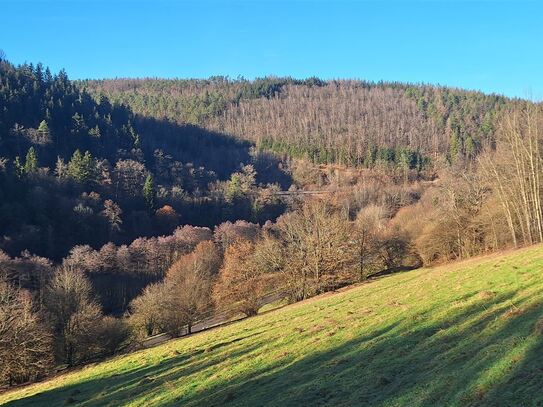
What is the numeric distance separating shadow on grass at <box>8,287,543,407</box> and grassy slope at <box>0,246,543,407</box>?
0.05 metres

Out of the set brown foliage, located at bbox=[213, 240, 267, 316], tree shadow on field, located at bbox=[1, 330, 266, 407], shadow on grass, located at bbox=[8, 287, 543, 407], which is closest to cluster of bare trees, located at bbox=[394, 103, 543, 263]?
brown foliage, located at bbox=[213, 240, 267, 316]

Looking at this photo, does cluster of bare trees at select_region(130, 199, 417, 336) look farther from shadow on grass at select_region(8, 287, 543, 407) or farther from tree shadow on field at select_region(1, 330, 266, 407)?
shadow on grass at select_region(8, 287, 543, 407)

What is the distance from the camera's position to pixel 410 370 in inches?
542

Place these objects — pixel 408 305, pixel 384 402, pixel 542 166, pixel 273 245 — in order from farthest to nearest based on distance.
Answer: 1. pixel 273 245
2. pixel 542 166
3. pixel 408 305
4. pixel 384 402

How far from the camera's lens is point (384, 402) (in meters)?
12.0

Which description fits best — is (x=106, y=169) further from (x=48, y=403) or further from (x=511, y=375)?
(x=511, y=375)

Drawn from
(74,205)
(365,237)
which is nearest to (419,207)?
(365,237)

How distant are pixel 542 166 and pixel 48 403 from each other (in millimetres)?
54575

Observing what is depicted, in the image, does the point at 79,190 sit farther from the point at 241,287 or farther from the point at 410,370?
the point at 410,370

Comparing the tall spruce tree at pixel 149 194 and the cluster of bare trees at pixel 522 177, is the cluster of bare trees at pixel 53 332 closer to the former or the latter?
the cluster of bare trees at pixel 522 177

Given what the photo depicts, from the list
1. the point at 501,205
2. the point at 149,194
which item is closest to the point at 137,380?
the point at 501,205

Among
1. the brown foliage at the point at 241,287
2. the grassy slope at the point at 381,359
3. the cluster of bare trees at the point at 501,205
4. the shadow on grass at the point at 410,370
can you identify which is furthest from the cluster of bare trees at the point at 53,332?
the cluster of bare trees at the point at 501,205

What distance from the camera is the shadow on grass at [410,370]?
1100 cm

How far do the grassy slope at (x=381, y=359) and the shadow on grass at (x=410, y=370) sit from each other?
5cm
